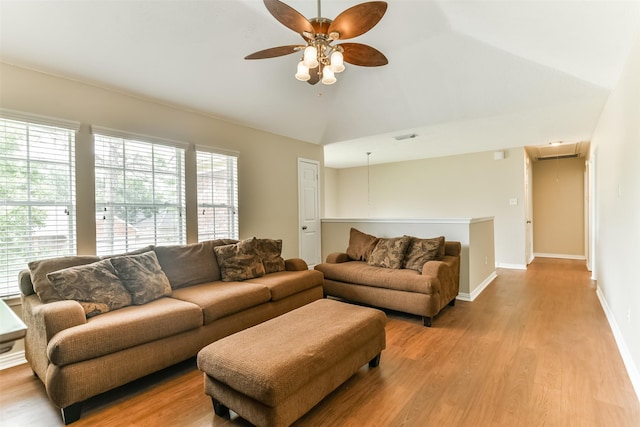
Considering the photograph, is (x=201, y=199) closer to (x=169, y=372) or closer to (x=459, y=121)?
(x=169, y=372)

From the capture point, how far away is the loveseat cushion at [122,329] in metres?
1.88

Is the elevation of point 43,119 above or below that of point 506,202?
above

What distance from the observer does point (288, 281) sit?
3.38 meters

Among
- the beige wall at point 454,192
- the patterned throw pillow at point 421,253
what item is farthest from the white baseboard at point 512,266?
the patterned throw pillow at point 421,253

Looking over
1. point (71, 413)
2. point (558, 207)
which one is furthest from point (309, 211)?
point (558, 207)

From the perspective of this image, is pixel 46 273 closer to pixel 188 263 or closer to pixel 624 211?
pixel 188 263

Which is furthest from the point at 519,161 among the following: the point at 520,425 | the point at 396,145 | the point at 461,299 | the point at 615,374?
the point at 520,425

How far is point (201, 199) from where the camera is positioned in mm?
4102

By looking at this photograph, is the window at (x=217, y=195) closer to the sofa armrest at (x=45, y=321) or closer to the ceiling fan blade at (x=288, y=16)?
the sofa armrest at (x=45, y=321)

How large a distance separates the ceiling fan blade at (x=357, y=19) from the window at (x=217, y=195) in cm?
257

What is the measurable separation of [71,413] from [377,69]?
14.5 ft

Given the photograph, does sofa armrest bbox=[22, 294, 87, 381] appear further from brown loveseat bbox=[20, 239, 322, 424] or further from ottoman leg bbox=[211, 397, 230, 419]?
ottoman leg bbox=[211, 397, 230, 419]

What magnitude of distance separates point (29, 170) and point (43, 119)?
47 cm

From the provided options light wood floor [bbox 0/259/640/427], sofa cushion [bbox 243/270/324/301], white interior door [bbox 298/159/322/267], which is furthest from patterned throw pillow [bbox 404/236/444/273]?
white interior door [bbox 298/159/322/267]
